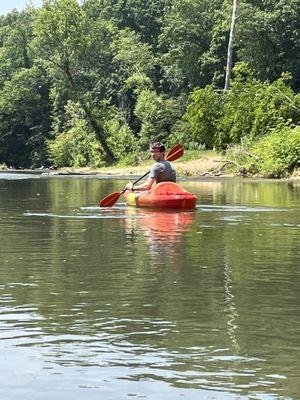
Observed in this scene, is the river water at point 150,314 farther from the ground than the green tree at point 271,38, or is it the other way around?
the green tree at point 271,38

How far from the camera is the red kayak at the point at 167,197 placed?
18891 millimetres

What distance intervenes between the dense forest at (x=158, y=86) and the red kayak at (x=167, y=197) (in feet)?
72.2

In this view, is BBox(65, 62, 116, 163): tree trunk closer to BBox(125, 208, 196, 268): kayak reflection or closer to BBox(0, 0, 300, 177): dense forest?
BBox(0, 0, 300, 177): dense forest

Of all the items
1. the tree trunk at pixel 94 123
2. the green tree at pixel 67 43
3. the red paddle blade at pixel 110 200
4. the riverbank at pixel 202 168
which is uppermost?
the green tree at pixel 67 43

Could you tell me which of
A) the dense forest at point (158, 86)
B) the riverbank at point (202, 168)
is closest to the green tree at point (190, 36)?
the dense forest at point (158, 86)

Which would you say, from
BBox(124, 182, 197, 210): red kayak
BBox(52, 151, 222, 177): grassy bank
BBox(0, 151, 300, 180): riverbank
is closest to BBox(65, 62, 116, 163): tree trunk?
BBox(52, 151, 222, 177): grassy bank

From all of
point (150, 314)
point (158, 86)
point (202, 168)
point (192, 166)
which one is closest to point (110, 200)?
point (150, 314)

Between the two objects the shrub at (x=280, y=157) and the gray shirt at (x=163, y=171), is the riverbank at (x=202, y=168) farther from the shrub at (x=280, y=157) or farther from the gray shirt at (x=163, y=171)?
the gray shirt at (x=163, y=171)

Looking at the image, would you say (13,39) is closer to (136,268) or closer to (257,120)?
(257,120)

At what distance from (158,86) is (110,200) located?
62.8 m

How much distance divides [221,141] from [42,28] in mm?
21848

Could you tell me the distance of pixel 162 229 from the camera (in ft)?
50.4

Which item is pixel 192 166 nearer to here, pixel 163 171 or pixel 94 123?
pixel 94 123

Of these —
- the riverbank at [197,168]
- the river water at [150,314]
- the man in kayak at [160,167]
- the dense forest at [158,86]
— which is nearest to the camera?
the river water at [150,314]
